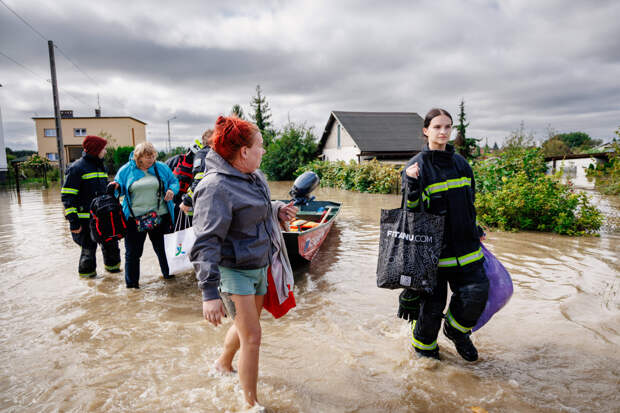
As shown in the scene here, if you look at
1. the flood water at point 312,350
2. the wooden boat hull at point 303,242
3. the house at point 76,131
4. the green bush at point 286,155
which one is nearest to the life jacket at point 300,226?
the wooden boat hull at point 303,242

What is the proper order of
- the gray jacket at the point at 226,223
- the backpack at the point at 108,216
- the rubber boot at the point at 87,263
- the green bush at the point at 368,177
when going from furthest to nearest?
the green bush at the point at 368,177 < the rubber boot at the point at 87,263 < the backpack at the point at 108,216 < the gray jacket at the point at 226,223

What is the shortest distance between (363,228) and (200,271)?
26.9 ft

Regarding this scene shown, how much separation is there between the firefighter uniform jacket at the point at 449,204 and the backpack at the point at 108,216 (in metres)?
3.69

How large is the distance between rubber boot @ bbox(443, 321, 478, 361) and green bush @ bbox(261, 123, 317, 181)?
29.7m

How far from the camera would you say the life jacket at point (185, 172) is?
214 inches

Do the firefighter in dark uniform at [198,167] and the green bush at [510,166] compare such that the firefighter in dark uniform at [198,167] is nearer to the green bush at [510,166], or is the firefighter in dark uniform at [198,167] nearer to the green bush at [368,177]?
the green bush at [510,166]

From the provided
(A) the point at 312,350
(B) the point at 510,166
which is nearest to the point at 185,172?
(A) the point at 312,350

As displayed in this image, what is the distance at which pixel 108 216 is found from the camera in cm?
463

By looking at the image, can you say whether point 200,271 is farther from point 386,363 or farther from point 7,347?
point 7,347

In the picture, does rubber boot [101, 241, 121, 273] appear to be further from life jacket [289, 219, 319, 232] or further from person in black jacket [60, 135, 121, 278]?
life jacket [289, 219, 319, 232]

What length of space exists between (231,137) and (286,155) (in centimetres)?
3108

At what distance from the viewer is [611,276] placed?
5586 mm

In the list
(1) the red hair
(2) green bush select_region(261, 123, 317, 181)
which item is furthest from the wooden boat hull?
(2) green bush select_region(261, 123, 317, 181)

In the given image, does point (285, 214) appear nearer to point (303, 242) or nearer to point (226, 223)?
point (226, 223)
